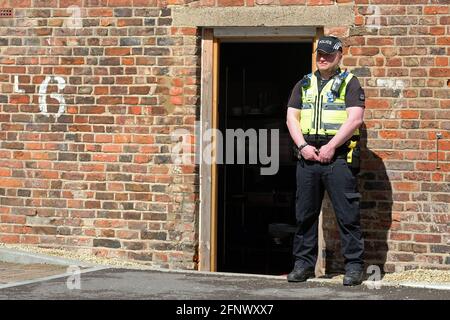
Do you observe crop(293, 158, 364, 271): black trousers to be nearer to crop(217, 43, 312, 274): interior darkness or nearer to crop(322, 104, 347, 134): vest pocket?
crop(322, 104, 347, 134): vest pocket

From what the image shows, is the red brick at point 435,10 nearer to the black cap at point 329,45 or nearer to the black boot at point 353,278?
the black cap at point 329,45

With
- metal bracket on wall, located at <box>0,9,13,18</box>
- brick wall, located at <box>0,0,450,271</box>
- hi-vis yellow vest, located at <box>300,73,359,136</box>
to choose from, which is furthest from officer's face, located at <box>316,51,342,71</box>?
metal bracket on wall, located at <box>0,9,13,18</box>

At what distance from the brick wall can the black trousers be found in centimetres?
99

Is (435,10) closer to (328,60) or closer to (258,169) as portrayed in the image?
(328,60)

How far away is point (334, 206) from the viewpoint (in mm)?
7723

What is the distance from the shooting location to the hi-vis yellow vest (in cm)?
767

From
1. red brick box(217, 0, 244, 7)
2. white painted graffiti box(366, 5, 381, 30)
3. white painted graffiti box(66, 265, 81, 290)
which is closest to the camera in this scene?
white painted graffiti box(66, 265, 81, 290)

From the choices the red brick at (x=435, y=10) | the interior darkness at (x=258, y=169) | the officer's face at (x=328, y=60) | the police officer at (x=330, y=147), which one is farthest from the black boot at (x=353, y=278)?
the interior darkness at (x=258, y=169)

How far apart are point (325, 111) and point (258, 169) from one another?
4.23m

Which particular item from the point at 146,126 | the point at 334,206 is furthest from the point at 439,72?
the point at 146,126

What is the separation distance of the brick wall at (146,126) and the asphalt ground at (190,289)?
126 cm

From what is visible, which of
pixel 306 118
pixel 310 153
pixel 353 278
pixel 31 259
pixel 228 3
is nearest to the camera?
pixel 353 278

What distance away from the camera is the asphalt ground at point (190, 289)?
6.85m
